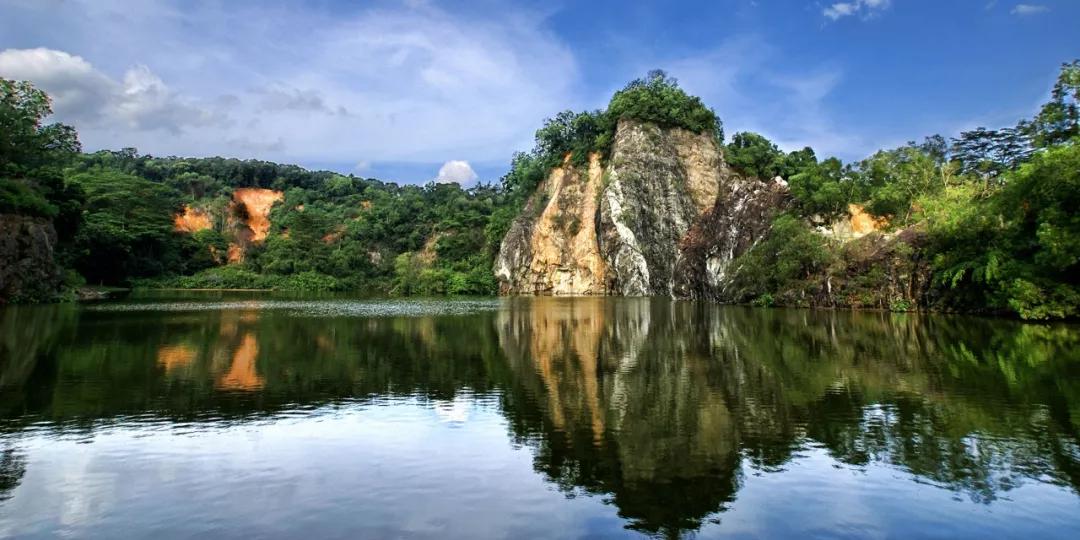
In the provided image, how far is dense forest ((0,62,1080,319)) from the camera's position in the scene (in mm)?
27031

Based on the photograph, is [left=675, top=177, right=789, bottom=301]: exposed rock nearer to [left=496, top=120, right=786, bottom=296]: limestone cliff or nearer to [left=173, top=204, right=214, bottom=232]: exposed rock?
[left=496, top=120, right=786, bottom=296]: limestone cliff

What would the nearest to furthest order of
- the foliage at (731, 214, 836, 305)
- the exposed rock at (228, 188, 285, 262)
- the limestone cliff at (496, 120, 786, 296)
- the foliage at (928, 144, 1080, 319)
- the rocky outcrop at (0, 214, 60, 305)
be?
the foliage at (928, 144, 1080, 319)
the rocky outcrop at (0, 214, 60, 305)
the foliage at (731, 214, 836, 305)
the limestone cliff at (496, 120, 786, 296)
the exposed rock at (228, 188, 285, 262)

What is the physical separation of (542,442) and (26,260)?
44699mm

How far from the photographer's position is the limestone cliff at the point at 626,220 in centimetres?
6538

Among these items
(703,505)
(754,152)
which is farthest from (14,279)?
(754,152)

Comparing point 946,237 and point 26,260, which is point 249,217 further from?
point 946,237

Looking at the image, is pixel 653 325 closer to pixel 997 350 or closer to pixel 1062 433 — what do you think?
pixel 997 350

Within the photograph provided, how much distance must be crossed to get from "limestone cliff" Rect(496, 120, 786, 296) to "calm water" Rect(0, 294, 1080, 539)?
137 feet

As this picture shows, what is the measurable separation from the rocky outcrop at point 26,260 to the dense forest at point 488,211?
92 cm

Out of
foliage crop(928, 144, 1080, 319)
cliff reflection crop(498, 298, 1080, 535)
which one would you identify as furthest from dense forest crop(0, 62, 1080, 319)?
cliff reflection crop(498, 298, 1080, 535)

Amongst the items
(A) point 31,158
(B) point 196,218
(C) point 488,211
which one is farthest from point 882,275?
(B) point 196,218

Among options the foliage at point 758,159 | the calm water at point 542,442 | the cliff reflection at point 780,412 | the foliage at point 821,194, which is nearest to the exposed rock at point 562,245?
the foliage at point 758,159

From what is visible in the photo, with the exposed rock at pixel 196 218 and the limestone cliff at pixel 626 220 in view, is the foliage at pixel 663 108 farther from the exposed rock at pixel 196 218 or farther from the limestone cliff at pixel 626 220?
the exposed rock at pixel 196 218

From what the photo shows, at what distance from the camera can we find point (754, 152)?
72000mm
